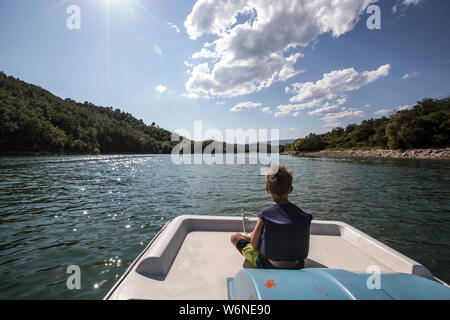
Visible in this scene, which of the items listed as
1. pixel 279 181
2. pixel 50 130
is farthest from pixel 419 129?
pixel 50 130

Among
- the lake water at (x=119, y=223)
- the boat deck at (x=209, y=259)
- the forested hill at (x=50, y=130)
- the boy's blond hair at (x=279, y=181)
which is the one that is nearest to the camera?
the boat deck at (x=209, y=259)

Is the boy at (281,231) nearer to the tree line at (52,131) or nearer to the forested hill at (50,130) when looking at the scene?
the tree line at (52,131)

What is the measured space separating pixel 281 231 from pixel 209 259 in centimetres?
140

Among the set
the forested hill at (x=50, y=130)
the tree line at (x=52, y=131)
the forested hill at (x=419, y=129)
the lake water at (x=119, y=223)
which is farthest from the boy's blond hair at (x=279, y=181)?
the forested hill at (x=50, y=130)

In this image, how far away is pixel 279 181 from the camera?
8.95 feet

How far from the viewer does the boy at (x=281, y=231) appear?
8.47 ft

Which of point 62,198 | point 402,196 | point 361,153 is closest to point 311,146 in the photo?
point 361,153

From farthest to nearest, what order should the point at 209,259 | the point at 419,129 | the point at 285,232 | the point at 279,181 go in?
the point at 419,129 < the point at 209,259 < the point at 279,181 < the point at 285,232

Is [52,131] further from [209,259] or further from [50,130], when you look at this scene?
[209,259]

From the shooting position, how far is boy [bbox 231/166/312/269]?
2.58 metres

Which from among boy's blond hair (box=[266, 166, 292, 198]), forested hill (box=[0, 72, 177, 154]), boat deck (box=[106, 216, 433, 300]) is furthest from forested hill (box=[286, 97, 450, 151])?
forested hill (box=[0, 72, 177, 154])

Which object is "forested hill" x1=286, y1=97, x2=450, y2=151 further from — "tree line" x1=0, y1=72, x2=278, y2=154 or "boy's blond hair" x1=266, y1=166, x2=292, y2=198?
"tree line" x1=0, y1=72, x2=278, y2=154

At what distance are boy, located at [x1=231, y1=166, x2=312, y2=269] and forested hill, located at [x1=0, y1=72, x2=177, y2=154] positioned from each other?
89.5 meters
